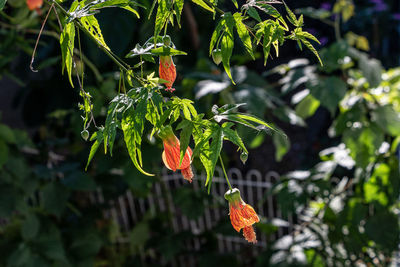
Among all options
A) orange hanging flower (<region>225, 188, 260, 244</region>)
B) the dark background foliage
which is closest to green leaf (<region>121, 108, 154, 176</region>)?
orange hanging flower (<region>225, 188, 260, 244</region>)

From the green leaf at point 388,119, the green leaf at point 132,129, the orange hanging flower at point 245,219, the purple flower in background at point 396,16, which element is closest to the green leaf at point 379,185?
the green leaf at point 388,119

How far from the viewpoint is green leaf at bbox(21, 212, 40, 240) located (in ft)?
6.45

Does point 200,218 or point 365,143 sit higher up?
point 365,143

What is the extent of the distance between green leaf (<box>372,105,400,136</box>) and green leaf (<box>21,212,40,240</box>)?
129 centimetres

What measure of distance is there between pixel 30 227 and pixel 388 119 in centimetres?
135

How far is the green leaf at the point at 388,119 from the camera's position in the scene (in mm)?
1539

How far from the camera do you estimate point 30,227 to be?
198cm

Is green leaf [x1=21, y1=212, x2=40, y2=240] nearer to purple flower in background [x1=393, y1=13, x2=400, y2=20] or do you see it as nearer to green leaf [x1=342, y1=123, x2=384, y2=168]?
green leaf [x1=342, y1=123, x2=384, y2=168]

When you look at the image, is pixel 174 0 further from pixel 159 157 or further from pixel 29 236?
pixel 29 236

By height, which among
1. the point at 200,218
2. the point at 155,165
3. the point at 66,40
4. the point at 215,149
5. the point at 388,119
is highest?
the point at 66,40

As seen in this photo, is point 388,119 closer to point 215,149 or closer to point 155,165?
point 155,165

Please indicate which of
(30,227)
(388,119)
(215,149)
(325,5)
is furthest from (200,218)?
(215,149)

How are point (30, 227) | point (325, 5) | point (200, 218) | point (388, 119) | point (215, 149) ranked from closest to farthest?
point (215, 149) < point (388, 119) < point (30, 227) < point (325, 5) < point (200, 218)

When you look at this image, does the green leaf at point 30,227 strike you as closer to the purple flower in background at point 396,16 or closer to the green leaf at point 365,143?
the green leaf at point 365,143
